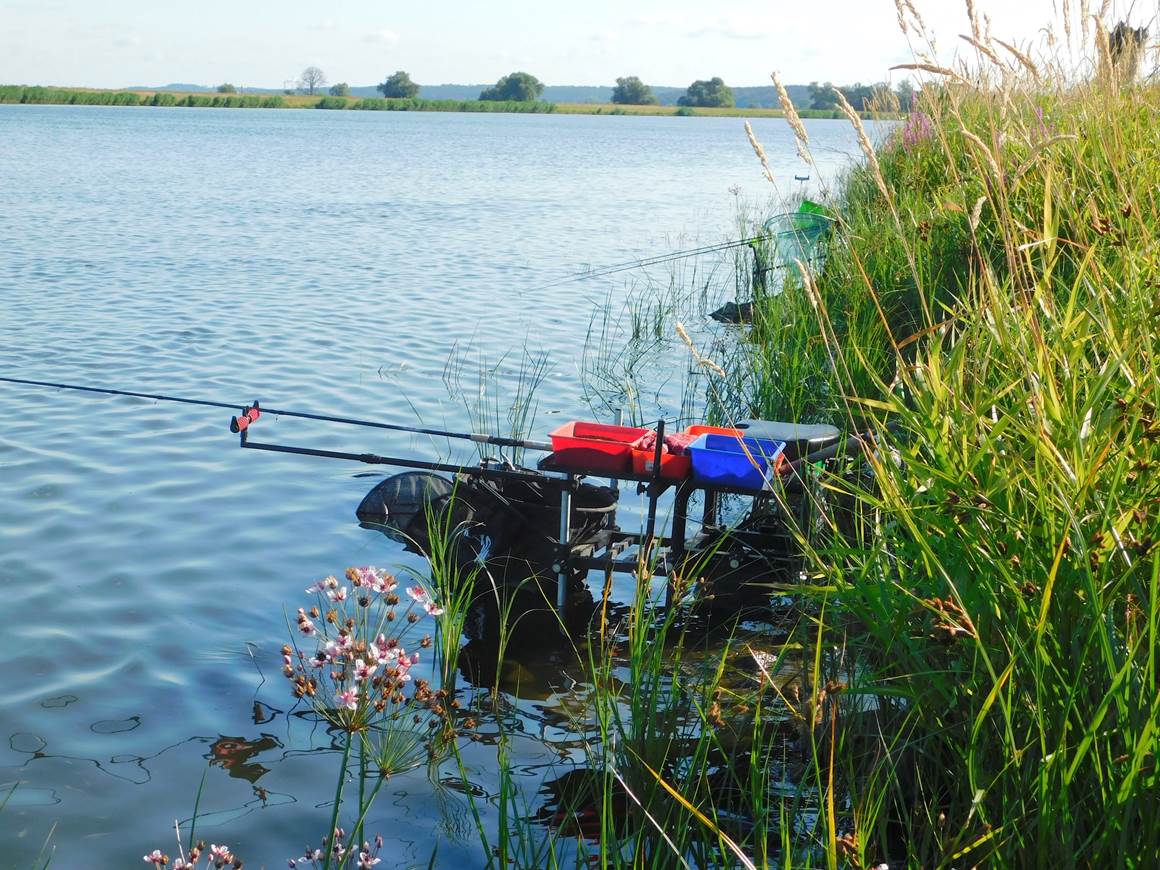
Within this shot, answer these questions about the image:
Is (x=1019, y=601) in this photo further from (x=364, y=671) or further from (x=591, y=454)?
(x=591, y=454)

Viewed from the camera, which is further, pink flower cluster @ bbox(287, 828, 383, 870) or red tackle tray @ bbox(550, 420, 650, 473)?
red tackle tray @ bbox(550, 420, 650, 473)

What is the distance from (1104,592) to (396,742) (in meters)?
2.52

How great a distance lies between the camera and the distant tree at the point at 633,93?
467 ft

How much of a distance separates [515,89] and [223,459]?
135240mm


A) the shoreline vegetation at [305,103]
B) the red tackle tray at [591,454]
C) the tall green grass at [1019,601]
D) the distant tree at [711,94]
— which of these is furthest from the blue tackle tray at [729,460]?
the distant tree at [711,94]

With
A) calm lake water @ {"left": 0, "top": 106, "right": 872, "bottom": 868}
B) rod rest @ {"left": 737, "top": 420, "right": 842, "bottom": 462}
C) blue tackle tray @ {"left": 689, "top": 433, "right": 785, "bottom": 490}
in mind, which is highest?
rod rest @ {"left": 737, "top": 420, "right": 842, "bottom": 462}

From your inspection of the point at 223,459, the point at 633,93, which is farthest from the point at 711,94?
the point at 223,459

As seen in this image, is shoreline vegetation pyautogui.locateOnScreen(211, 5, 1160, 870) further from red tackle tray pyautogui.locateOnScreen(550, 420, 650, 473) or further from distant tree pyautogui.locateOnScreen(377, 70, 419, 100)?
distant tree pyautogui.locateOnScreen(377, 70, 419, 100)

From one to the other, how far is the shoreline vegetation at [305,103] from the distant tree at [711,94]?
49.9 inches

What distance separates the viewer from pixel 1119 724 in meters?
2.02

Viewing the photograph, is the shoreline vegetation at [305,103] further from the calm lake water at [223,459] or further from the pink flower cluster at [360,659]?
the pink flower cluster at [360,659]

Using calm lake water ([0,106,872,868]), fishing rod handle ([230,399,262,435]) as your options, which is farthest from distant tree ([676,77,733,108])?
fishing rod handle ([230,399,262,435])

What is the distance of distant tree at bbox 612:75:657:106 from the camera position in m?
142

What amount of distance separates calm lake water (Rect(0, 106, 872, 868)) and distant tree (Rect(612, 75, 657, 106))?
122251 millimetres
